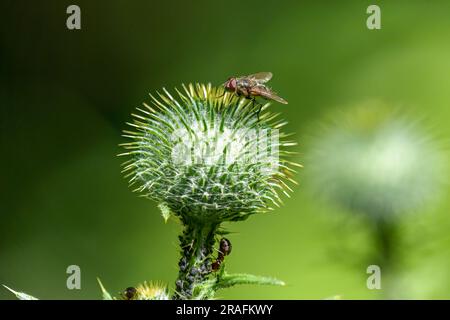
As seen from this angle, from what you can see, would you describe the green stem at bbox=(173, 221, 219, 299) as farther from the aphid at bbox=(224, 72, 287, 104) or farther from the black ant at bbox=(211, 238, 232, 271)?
the aphid at bbox=(224, 72, 287, 104)

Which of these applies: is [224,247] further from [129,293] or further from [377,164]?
[377,164]

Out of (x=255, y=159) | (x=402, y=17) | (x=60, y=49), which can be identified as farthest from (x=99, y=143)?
(x=255, y=159)

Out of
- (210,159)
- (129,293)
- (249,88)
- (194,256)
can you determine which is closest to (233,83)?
(249,88)

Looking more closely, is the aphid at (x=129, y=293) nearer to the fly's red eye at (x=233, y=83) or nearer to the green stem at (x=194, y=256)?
the green stem at (x=194, y=256)

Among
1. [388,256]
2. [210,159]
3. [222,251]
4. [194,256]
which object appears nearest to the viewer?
[194,256]

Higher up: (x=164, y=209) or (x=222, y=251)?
(x=164, y=209)

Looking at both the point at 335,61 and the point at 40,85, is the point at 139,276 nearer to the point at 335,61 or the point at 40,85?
the point at 40,85
